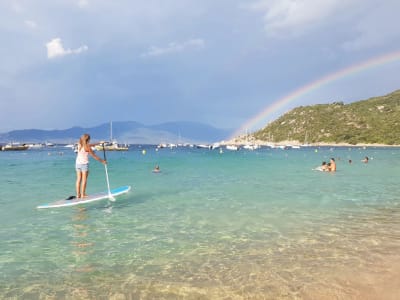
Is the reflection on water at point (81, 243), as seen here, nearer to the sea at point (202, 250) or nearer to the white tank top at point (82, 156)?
the sea at point (202, 250)

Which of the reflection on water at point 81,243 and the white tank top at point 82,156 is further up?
the white tank top at point 82,156

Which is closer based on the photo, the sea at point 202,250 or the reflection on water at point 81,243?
the sea at point 202,250

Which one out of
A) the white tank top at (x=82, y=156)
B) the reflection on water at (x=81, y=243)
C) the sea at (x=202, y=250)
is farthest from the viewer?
the white tank top at (x=82, y=156)

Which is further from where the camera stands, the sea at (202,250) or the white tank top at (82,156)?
the white tank top at (82,156)

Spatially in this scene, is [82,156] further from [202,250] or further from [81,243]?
[202,250]

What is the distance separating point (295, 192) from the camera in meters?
24.6

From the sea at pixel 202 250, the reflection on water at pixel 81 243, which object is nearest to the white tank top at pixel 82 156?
the sea at pixel 202 250

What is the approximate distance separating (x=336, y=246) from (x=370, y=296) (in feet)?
12.9

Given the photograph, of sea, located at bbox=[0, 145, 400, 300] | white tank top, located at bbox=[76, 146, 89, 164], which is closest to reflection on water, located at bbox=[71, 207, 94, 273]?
sea, located at bbox=[0, 145, 400, 300]

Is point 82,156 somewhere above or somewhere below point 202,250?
above

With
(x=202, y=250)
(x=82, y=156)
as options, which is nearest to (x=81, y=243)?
(x=202, y=250)

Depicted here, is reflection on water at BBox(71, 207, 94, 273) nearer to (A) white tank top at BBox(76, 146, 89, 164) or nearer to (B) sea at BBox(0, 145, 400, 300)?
(B) sea at BBox(0, 145, 400, 300)

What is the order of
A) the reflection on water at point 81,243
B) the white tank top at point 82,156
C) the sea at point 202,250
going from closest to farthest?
1. the sea at point 202,250
2. the reflection on water at point 81,243
3. the white tank top at point 82,156

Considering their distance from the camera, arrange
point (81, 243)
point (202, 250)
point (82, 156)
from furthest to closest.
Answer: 1. point (82, 156)
2. point (81, 243)
3. point (202, 250)
